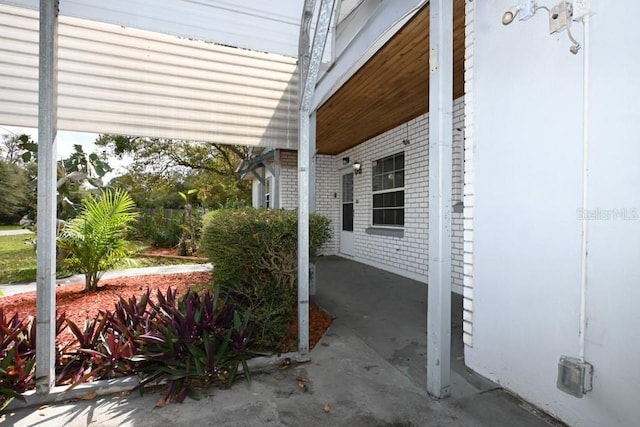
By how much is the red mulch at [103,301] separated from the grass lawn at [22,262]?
37cm

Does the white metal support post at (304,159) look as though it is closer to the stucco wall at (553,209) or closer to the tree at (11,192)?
the stucco wall at (553,209)

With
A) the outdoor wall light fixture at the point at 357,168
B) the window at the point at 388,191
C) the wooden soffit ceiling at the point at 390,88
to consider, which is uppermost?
the wooden soffit ceiling at the point at 390,88

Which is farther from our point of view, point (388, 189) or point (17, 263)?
point (17, 263)

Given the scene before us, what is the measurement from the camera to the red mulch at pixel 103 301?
3609mm

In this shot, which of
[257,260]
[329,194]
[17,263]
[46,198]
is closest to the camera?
[46,198]

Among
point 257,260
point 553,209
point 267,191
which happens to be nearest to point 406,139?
point 257,260

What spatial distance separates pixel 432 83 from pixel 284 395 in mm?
2618

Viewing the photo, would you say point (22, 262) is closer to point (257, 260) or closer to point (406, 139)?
→ point (257, 260)

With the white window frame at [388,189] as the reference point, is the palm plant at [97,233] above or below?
below

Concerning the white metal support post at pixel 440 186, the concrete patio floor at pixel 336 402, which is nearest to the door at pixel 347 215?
the concrete patio floor at pixel 336 402

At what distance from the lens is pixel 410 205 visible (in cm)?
637

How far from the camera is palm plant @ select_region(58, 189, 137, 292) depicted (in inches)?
172

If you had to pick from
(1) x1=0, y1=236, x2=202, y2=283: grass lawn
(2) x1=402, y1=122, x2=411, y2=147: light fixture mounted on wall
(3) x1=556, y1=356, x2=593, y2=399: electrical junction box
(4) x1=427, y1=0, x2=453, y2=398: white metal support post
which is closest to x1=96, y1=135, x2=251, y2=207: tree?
(1) x1=0, y1=236, x2=202, y2=283: grass lawn

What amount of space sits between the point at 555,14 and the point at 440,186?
129cm
